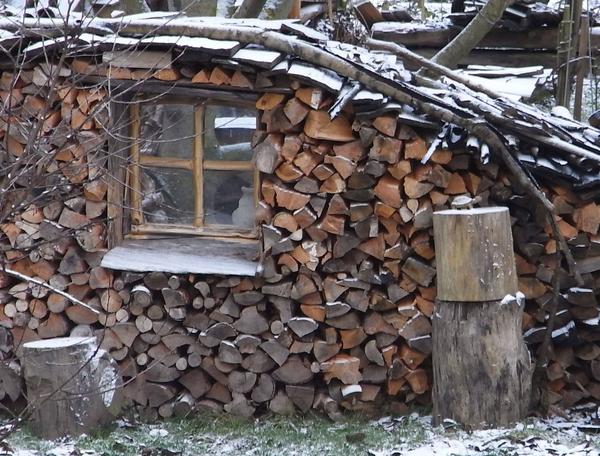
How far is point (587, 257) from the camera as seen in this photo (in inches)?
240

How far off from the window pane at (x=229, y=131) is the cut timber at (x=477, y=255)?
161 centimetres

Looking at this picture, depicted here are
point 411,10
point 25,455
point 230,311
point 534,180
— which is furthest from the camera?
Result: point 411,10

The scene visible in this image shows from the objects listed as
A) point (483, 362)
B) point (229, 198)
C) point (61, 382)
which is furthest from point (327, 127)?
point (61, 382)

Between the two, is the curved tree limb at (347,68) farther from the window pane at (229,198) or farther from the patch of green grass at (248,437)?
the patch of green grass at (248,437)

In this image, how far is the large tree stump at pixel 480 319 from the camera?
545cm

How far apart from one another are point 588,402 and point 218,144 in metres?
2.97

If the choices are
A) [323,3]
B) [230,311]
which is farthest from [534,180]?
[323,3]

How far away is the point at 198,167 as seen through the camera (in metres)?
6.56

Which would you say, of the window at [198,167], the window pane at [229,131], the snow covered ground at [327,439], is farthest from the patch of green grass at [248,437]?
the window pane at [229,131]

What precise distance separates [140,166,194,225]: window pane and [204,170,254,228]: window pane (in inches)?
4.8

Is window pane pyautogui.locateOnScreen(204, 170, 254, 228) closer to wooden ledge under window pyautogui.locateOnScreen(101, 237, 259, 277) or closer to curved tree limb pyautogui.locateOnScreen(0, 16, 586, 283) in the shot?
wooden ledge under window pyautogui.locateOnScreen(101, 237, 259, 277)

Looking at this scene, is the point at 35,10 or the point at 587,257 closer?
the point at 587,257

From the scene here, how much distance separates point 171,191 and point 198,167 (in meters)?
0.27

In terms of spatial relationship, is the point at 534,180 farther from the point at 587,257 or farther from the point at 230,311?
the point at 230,311
